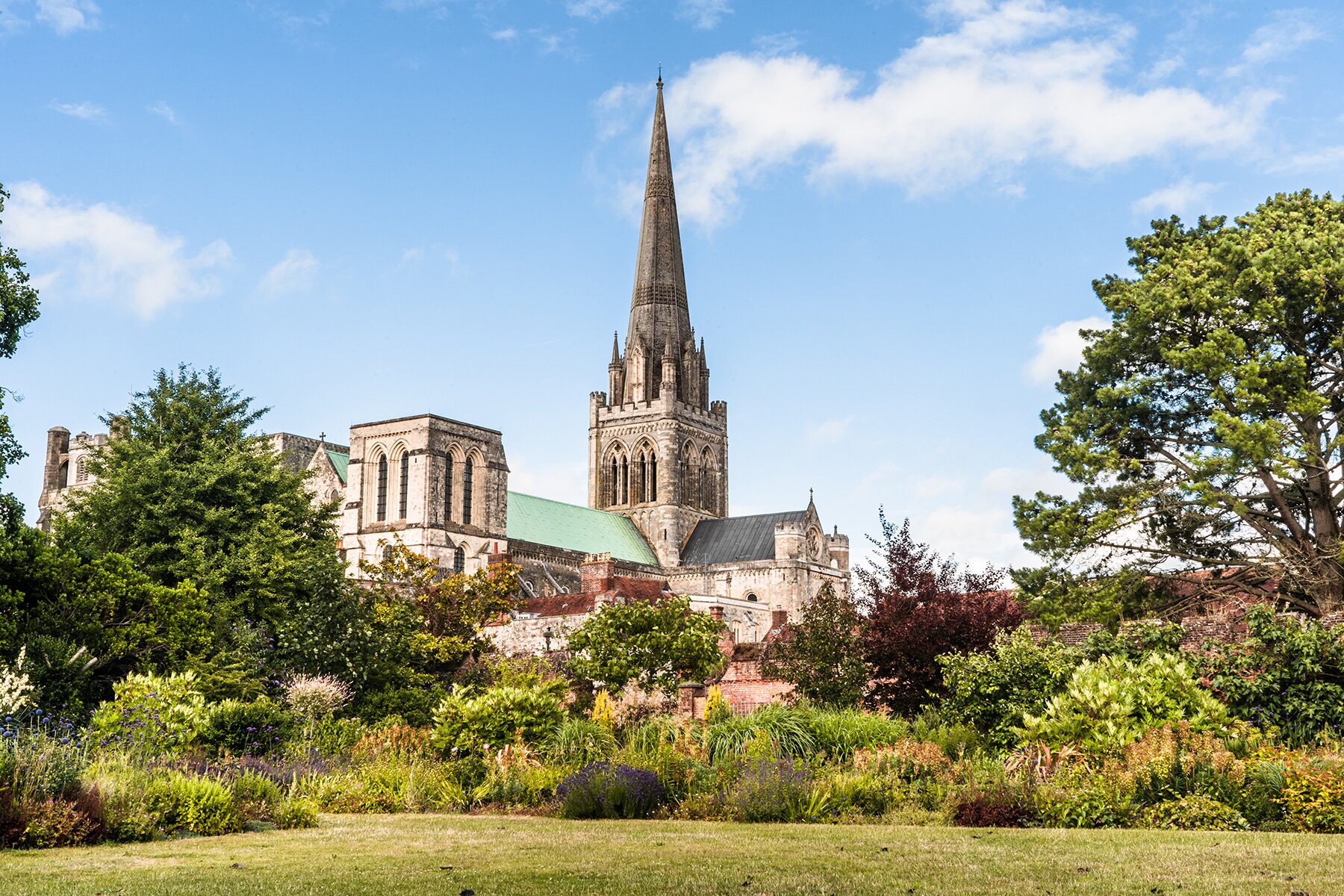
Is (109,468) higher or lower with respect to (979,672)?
higher

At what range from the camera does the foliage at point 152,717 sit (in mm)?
16484

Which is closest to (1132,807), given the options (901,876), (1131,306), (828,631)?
(901,876)

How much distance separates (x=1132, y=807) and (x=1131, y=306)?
16693mm

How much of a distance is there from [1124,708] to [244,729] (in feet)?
39.8

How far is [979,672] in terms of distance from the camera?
18.4 metres

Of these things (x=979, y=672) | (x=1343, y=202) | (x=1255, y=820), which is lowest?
(x=1255, y=820)

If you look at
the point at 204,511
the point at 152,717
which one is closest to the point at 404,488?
the point at 204,511

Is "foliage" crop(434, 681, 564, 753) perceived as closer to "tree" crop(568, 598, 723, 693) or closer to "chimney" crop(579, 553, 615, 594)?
"tree" crop(568, 598, 723, 693)

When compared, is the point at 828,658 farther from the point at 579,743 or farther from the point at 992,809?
the point at 992,809

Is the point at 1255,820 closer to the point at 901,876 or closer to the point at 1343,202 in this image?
the point at 901,876

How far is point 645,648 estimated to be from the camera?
24.8 metres

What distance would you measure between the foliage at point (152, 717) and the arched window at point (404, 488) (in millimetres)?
58738

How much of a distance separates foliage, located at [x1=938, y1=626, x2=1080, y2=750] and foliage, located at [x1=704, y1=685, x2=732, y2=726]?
328 cm

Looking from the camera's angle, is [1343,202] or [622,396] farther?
[622,396]
